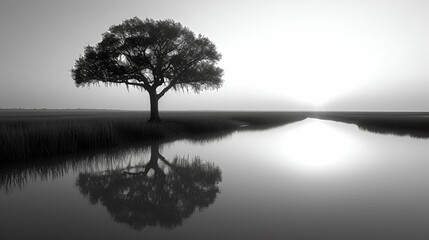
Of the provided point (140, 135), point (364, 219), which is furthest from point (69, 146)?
point (364, 219)

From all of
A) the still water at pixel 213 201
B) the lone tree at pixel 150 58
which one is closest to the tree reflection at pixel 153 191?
the still water at pixel 213 201

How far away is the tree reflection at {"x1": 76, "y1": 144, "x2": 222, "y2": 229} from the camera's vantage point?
16.3 feet

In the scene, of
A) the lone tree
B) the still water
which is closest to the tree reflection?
the still water

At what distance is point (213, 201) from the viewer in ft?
19.4

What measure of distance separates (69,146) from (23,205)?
26.5 feet

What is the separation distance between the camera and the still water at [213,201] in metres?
4.31

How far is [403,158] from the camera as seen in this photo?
500 inches

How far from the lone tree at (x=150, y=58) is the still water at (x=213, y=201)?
17.7m

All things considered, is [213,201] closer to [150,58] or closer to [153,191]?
[153,191]

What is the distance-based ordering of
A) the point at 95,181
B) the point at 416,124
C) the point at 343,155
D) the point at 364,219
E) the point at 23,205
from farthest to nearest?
the point at 416,124
the point at 343,155
the point at 95,181
the point at 23,205
the point at 364,219

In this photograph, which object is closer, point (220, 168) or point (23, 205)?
point (23, 205)

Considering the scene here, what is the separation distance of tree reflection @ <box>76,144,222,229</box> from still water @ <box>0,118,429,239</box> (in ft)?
0.08

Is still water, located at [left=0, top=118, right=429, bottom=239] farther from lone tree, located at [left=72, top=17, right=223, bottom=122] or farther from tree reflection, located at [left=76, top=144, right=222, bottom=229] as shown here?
lone tree, located at [left=72, top=17, right=223, bottom=122]

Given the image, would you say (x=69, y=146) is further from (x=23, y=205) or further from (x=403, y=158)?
(x=403, y=158)
